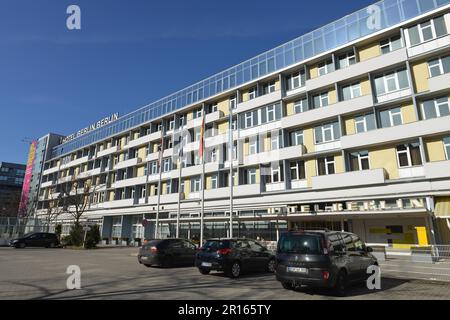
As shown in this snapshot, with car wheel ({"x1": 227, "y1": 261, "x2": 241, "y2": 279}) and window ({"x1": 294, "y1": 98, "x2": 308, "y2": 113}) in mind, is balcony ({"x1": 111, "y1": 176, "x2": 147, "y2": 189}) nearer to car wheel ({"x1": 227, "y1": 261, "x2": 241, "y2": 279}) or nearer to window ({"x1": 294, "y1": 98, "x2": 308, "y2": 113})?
window ({"x1": 294, "y1": 98, "x2": 308, "y2": 113})

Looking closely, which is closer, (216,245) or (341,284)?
(341,284)

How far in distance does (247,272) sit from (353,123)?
17088 mm

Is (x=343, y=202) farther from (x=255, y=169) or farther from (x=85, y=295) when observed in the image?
(x=85, y=295)

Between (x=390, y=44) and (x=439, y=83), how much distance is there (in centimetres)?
585

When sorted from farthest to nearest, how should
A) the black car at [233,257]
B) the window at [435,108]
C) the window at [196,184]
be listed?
the window at [196,184], the window at [435,108], the black car at [233,257]

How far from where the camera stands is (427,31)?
23391 millimetres

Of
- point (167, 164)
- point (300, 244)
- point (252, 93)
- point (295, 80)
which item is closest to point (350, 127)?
point (295, 80)

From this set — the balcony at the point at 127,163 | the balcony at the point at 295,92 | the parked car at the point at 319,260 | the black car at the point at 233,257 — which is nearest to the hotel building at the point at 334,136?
the balcony at the point at 295,92

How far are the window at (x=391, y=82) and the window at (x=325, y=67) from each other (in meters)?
4.43

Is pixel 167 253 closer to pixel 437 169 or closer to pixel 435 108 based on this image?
pixel 437 169

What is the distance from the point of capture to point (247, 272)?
14383 mm

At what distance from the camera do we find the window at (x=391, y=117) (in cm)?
2400

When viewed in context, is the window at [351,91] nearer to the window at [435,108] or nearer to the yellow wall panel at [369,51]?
the yellow wall panel at [369,51]

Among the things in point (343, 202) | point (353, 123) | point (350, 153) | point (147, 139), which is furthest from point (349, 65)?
point (147, 139)
